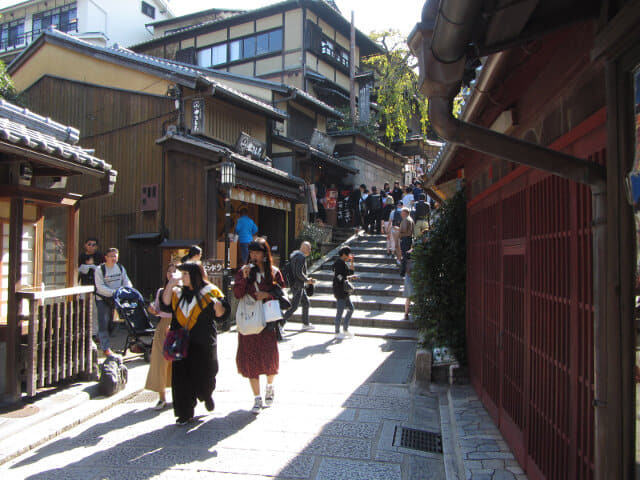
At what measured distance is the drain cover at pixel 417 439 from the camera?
536 cm

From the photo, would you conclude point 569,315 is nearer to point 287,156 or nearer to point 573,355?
point 573,355

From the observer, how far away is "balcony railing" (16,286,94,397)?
6219mm

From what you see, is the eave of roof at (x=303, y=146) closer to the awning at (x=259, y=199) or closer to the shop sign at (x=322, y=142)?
the shop sign at (x=322, y=142)

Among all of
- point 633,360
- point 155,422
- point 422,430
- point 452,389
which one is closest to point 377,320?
point 452,389

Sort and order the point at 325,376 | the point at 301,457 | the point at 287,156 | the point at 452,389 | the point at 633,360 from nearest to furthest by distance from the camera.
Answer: the point at 633,360
the point at 301,457
the point at 452,389
the point at 325,376
the point at 287,156

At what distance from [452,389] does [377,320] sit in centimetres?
501

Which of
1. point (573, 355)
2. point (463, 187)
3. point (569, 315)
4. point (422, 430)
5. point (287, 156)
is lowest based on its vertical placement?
point (422, 430)

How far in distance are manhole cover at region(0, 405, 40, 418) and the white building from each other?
108 feet

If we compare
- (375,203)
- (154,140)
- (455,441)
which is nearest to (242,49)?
(375,203)

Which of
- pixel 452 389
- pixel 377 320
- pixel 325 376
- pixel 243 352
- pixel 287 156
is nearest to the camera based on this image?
pixel 243 352

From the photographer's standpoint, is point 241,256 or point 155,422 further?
point 241,256

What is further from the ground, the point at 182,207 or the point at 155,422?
the point at 182,207

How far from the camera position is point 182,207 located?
47.9 feet

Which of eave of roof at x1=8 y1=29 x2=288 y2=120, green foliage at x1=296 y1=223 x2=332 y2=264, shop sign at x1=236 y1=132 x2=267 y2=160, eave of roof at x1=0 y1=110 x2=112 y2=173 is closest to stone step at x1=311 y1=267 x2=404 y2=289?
green foliage at x1=296 y1=223 x2=332 y2=264
